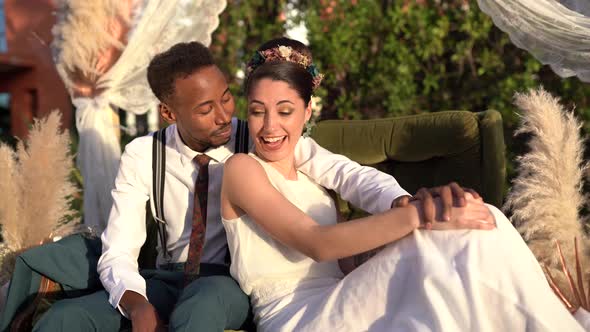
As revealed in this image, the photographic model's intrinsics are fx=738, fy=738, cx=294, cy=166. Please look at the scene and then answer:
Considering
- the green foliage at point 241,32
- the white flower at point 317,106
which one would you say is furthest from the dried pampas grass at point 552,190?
the green foliage at point 241,32

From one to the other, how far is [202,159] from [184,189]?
16 cm

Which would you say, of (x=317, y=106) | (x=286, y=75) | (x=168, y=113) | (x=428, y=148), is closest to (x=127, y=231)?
(x=168, y=113)

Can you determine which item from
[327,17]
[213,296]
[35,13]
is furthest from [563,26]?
[35,13]

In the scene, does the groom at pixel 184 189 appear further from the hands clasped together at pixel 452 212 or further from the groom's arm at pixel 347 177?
the hands clasped together at pixel 452 212

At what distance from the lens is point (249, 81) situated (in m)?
2.89

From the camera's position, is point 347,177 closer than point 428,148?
Yes

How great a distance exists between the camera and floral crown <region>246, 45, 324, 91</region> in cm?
288

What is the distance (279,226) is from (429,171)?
134cm

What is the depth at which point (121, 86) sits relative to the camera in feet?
15.5

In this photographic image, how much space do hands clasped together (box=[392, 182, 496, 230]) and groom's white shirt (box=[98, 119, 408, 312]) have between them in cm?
37

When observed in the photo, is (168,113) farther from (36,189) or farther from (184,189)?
(36,189)

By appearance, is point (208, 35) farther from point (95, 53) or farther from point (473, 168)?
point (473, 168)

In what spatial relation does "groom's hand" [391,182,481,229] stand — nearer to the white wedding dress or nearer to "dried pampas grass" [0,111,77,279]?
the white wedding dress

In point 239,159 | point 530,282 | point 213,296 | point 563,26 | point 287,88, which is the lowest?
point 213,296
